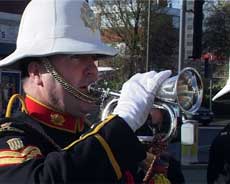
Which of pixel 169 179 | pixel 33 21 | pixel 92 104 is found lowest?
pixel 169 179

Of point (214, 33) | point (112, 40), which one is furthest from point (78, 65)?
point (214, 33)

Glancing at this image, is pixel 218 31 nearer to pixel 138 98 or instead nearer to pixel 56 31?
pixel 56 31

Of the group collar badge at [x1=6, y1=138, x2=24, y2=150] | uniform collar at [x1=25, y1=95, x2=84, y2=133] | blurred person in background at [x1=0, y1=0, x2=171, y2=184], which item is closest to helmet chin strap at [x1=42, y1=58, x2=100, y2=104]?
blurred person in background at [x1=0, y1=0, x2=171, y2=184]

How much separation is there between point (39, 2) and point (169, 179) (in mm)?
852

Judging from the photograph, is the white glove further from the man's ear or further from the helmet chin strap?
the man's ear

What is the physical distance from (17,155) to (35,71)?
0.39 meters

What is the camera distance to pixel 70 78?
2.15m

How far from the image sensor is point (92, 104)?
225 cm

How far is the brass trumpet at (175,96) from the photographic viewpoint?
2188 millimetres

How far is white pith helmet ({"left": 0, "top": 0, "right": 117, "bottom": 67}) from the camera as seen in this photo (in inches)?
85.9

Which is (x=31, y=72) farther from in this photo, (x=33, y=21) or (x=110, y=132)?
(x=110, y=132)

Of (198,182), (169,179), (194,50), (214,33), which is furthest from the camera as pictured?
(214,33)

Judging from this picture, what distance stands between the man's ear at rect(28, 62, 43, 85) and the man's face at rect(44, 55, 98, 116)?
41mm

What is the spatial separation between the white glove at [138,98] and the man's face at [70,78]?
0.57ft
